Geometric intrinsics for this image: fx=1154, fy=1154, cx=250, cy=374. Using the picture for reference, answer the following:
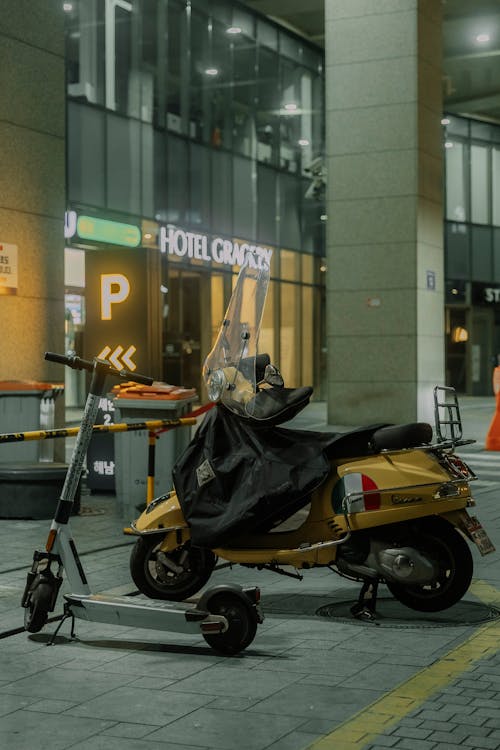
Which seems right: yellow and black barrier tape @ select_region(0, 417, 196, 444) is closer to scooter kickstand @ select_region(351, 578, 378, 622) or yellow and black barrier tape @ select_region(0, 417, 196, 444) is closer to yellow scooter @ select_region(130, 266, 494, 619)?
yellow scooter @ select_region(130, 266, 494, 619)

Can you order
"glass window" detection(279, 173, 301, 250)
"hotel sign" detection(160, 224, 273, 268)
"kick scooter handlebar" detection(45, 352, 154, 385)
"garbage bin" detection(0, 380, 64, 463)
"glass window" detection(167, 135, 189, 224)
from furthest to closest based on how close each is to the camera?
"glass window" detection(279, 173, 301, 250) → "glass window" detection(167, 135, 189, 224) → "hotel sign" detection(160, 224, 273, 268) → "garbage bin" detection(0, 380, 64, 463) → "kick scooter handlebar" detection(45, 352, 154, 385)

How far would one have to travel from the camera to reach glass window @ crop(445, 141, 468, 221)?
3828 centimetres

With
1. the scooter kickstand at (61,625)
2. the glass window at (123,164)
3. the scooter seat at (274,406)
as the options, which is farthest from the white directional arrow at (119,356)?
the glass window at (123,164)

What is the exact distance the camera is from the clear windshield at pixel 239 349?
6.18 meters

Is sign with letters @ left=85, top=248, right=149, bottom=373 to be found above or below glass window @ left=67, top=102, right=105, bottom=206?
below

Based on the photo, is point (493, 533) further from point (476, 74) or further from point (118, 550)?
point (476, 74)

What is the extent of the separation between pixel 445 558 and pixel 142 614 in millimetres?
1718

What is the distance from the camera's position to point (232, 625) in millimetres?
5379

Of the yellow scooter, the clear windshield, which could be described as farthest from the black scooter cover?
the clear windshield

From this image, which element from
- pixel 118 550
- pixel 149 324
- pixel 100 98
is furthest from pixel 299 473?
pixel 100 98

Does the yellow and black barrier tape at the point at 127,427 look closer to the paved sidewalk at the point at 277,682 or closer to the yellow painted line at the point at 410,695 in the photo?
the paved sidewalk at the point at 277,682

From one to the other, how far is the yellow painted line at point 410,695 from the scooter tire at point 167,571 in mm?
1603

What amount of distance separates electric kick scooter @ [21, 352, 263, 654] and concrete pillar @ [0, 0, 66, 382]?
611 centimetres

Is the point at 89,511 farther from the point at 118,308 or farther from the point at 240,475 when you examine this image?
the point at 240,475
